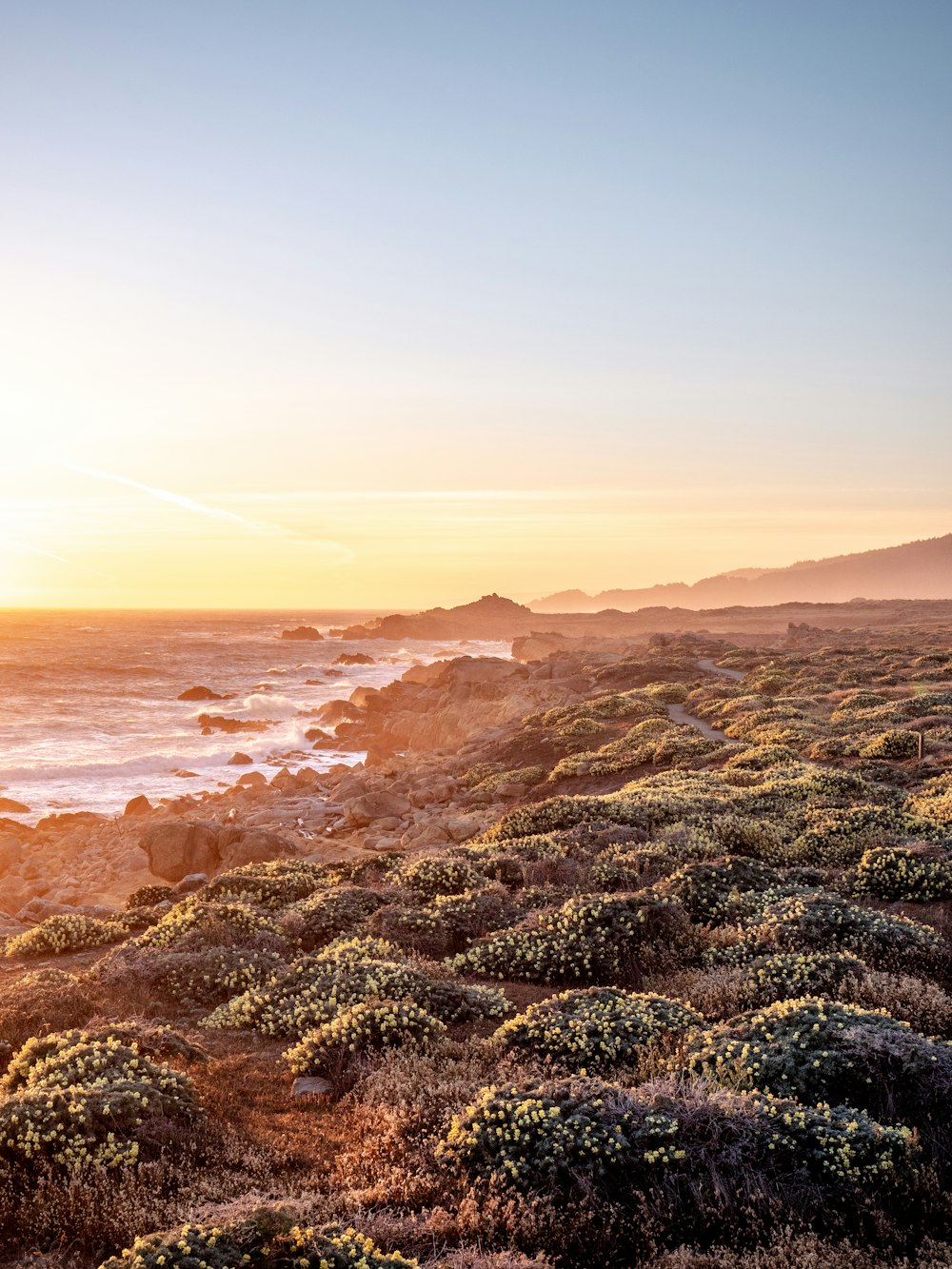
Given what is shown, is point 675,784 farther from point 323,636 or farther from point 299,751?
point 323,636

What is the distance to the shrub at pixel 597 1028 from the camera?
8086 millimetres

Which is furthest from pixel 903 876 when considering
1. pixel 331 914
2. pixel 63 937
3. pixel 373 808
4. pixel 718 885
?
pixel 373 808

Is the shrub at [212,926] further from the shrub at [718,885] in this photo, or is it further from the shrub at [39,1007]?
the shrub at [718,885]

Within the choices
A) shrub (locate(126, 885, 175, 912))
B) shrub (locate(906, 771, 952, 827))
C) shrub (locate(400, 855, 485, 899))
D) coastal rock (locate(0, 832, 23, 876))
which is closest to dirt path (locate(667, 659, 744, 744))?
shrub (locate(906, 771, 952, 827))

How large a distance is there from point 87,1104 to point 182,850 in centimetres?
1586

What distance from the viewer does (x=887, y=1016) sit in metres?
7.82

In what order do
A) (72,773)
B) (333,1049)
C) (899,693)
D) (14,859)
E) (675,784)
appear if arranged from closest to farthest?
(333,1049), (675,784), (14,859), (899,693), (72,773)

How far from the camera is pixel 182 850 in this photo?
2202 centimetres

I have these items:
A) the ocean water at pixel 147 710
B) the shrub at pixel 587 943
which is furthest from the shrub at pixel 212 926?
the ocean water at pixel 147 710

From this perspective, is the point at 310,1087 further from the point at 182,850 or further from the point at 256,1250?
the point at 182,850

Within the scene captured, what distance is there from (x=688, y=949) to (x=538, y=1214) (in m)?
6.05

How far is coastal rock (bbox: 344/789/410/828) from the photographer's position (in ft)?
91.6

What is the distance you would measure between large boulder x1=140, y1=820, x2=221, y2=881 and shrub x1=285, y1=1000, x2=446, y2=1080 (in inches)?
549

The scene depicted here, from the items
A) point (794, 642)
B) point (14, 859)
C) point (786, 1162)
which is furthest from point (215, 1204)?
point (794, 642)
